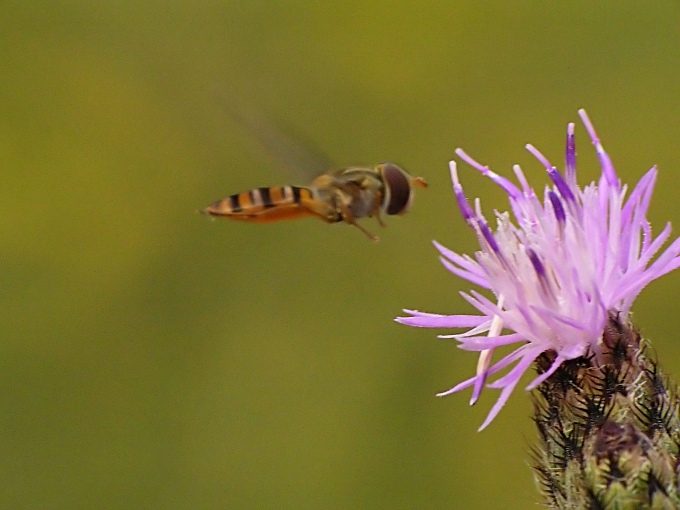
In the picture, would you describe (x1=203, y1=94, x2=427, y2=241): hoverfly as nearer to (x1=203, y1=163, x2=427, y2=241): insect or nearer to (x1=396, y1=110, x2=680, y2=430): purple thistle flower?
(x1=203, y1=163, x2=427, y2=241): insect

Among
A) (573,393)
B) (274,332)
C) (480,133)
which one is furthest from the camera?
(480,133)

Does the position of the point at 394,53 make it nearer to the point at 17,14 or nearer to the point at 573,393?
the point at 17,14

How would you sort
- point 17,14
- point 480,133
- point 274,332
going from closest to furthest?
point 274,332 → point 480,133 → point 17,14

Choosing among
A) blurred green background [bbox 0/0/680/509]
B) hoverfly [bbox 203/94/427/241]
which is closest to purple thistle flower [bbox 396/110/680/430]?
hoverfly [bbox 203/94/427/241]

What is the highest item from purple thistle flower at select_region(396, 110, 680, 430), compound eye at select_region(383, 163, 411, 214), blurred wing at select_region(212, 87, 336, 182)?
blurred wing at select_region(212, 87, 336, 182)

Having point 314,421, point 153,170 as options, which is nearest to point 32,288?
point 153,170

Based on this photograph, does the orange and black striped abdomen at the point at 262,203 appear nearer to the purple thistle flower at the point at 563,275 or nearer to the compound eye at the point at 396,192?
Answer: the compound eye at the point at 396,192

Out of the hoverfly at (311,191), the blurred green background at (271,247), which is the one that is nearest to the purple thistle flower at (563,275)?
the hoverfly at (311,191)
